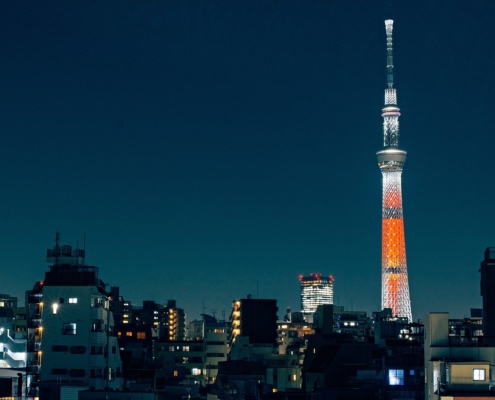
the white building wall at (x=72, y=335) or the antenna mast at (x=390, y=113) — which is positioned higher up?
the antenna mast at (x=390, y=113)

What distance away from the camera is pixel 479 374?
103ft

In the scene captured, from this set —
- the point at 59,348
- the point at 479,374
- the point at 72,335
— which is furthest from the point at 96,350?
the point at 479,374

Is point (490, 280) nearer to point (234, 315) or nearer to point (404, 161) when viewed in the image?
point (234, 315)

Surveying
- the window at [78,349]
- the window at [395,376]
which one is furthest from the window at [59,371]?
the window at [395,376]

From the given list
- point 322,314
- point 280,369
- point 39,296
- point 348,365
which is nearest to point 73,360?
point 39,296

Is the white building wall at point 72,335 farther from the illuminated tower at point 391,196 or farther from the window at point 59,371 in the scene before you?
the illuminated tower at point 391,196

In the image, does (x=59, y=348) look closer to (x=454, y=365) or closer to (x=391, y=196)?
(x=454, y=365)

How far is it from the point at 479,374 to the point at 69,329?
893 inches

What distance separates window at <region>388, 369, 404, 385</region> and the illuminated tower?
369ft

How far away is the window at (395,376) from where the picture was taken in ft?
153

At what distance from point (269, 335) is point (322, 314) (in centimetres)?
1684

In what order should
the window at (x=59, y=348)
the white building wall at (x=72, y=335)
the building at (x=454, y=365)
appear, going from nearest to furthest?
1. the building at (x=454, y=365)
2. the white building wall at (x=72, y=335)
3. the window at (x=59, y=348)

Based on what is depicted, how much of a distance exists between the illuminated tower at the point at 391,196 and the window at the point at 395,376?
369ft

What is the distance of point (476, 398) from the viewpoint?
101ft
